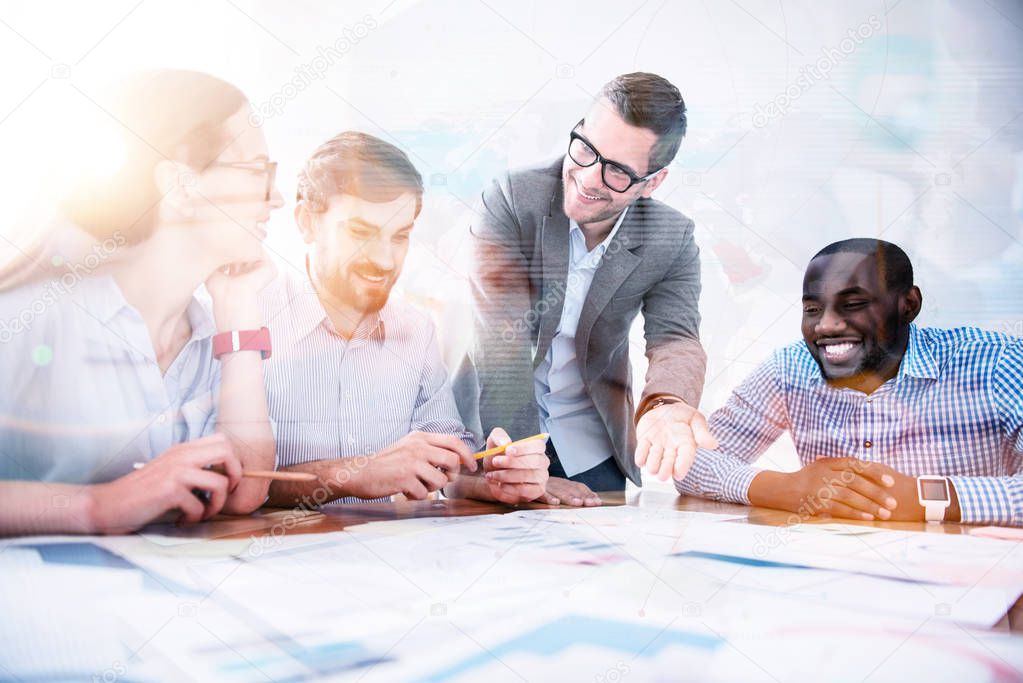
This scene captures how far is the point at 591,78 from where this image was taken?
1470mm

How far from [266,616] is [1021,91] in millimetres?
1602

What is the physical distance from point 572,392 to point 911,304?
2.11ft

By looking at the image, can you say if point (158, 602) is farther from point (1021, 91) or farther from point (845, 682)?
point (1021, 91)

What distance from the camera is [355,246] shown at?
1.42 metres

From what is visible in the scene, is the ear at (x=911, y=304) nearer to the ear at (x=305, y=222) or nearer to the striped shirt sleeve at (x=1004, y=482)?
the striped shirt sleeve at (x=1004, y=482)

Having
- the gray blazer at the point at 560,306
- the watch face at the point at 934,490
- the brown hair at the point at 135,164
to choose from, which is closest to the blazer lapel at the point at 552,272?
the gray blazer at the point at 560,306

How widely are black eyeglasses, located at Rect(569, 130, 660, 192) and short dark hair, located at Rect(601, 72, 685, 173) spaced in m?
0.05

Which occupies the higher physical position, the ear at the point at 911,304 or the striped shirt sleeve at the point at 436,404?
the ear at the point at 911,304

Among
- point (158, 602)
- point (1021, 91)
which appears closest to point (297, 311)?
point (158, 602)

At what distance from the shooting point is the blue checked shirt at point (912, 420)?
1400 millimetres

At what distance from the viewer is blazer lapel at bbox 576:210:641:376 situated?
151 centimetres

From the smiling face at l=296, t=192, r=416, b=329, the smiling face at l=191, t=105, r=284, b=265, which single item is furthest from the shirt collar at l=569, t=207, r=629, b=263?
the smiling face at l=191, t=105, r=284, b=265

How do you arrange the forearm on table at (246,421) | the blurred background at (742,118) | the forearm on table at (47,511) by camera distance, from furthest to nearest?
1. the blurred background at (742,118)
2. the forearm on table at (246,421)
3. the forearm on table at (47,511)

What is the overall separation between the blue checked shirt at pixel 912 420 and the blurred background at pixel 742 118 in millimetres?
40
